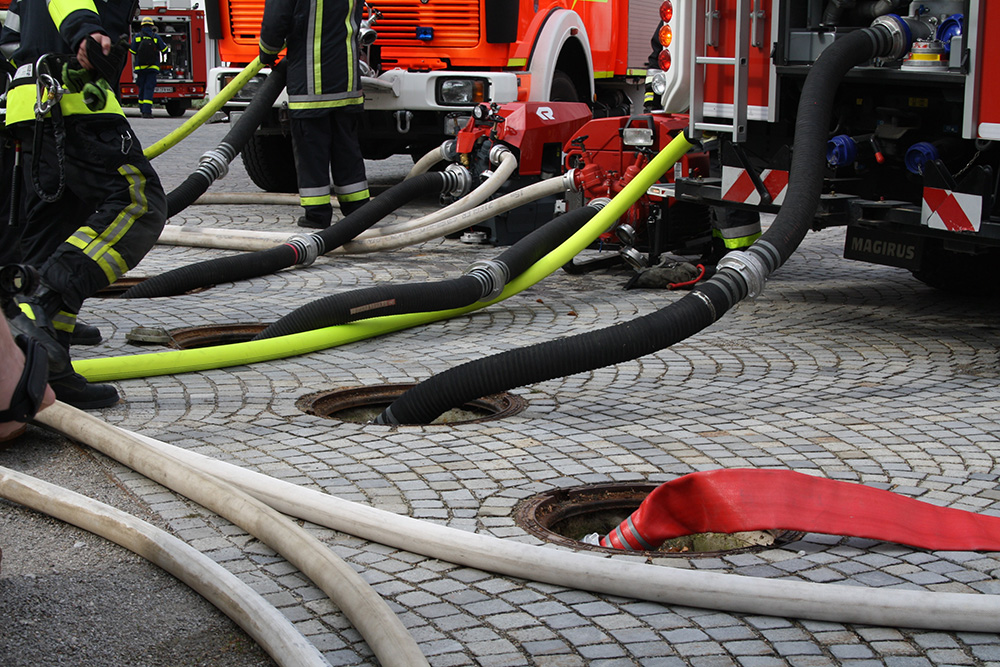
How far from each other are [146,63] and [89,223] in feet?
69.4

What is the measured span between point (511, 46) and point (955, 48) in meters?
5.21

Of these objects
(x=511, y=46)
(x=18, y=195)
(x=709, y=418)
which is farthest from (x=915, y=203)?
(x=511, y=46)

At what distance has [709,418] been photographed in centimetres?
464

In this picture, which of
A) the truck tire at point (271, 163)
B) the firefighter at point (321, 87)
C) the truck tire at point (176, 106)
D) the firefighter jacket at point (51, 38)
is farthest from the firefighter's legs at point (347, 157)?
the truck tire at point (176, 106)

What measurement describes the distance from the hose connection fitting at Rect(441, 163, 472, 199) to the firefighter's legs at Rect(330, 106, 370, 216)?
79 centimetres

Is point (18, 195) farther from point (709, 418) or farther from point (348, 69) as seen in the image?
point (348, 69)

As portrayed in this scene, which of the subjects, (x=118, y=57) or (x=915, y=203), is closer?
(x=118, y=57)

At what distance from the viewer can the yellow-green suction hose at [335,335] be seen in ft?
16.7

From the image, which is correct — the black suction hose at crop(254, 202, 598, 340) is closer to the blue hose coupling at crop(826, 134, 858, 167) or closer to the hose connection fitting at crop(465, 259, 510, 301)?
the hose connection fitting at crop(465, 259, 510, 301)

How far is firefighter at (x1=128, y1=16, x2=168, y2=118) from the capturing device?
961 inches

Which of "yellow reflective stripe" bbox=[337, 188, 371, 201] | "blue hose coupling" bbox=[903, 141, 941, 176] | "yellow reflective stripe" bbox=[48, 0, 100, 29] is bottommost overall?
"yellow reflective stripe" bbox=[337, 188, 371, 201]

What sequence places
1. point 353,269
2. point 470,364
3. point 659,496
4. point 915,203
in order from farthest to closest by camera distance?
point 353,269 < point 915,203 < point 470,364 < point 659,496

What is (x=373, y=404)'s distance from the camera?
509cm

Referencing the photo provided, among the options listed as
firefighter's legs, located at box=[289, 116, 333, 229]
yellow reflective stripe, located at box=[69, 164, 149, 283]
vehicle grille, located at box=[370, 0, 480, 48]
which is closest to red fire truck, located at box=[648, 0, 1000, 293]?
firefighter's legs, located at box=[289, 116, 333, 229]
